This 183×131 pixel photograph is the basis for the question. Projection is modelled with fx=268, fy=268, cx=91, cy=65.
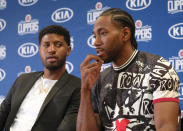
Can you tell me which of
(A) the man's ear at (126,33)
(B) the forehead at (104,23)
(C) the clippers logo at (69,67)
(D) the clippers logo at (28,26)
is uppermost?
(D) the clippers logo at (28,26)

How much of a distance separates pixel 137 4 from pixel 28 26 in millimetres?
1491

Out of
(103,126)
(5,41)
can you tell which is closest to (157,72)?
(103,126)

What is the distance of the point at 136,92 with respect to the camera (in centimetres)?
130

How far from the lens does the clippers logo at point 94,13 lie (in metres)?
3.14

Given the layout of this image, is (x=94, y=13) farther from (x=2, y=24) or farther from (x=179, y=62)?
(x=2, y=24)

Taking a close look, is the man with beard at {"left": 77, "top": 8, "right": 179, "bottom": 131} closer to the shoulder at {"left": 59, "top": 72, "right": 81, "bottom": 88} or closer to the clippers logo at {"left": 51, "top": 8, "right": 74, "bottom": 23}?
the shoulder at {"left": 59, "top": 72, "right": 81, "bottom": 88}

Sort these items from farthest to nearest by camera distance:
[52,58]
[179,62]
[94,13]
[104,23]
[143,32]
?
[94,13] → [143,32] → [179,62] → [52,58] → [104,23]

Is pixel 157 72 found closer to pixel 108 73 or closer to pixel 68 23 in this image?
pixel 108 73

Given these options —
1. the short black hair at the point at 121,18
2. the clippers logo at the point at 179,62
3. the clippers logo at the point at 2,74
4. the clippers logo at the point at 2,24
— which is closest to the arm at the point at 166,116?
the short black hair at the point at 121,18

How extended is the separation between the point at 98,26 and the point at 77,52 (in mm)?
1781

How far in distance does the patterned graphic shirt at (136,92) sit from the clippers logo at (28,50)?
2.17 metres

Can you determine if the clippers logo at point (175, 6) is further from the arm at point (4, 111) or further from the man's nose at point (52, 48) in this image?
the arm at point (4, 111)

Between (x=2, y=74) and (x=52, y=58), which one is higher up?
(x=52, y=58)

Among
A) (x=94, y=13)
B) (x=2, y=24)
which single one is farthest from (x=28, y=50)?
(x=94, y=13)
